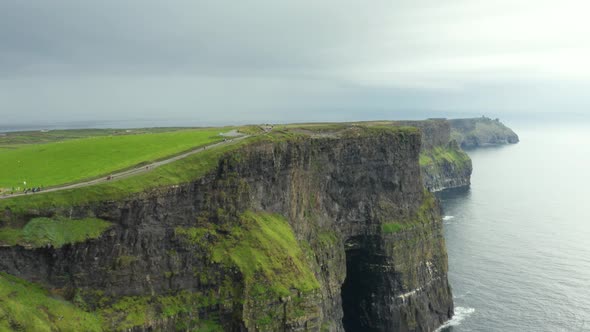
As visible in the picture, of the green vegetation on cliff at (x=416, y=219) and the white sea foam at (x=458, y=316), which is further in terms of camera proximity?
the white sea foam at (x=458, y=316)

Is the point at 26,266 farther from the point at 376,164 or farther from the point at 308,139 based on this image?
the point at 376,164

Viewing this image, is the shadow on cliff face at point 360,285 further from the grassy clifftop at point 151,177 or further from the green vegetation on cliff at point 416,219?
the grassy clifftop at point 151,177

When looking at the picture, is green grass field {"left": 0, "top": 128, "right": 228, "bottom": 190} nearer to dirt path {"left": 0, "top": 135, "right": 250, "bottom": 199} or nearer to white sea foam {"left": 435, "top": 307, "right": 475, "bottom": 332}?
dirt path {"left": 0, "top": 135, "right": 250, "bottom": 199}

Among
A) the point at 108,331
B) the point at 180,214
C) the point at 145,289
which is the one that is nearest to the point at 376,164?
the point at 180,214

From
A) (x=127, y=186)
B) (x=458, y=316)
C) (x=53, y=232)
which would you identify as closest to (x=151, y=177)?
(x=127, y=186)

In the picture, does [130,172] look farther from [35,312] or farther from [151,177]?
[35,312]

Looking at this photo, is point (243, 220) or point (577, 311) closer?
point (243, 220)

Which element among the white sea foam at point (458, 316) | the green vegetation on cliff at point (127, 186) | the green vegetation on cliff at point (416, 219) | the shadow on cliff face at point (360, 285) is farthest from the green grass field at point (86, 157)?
the white sea foam at point (458, 316)
